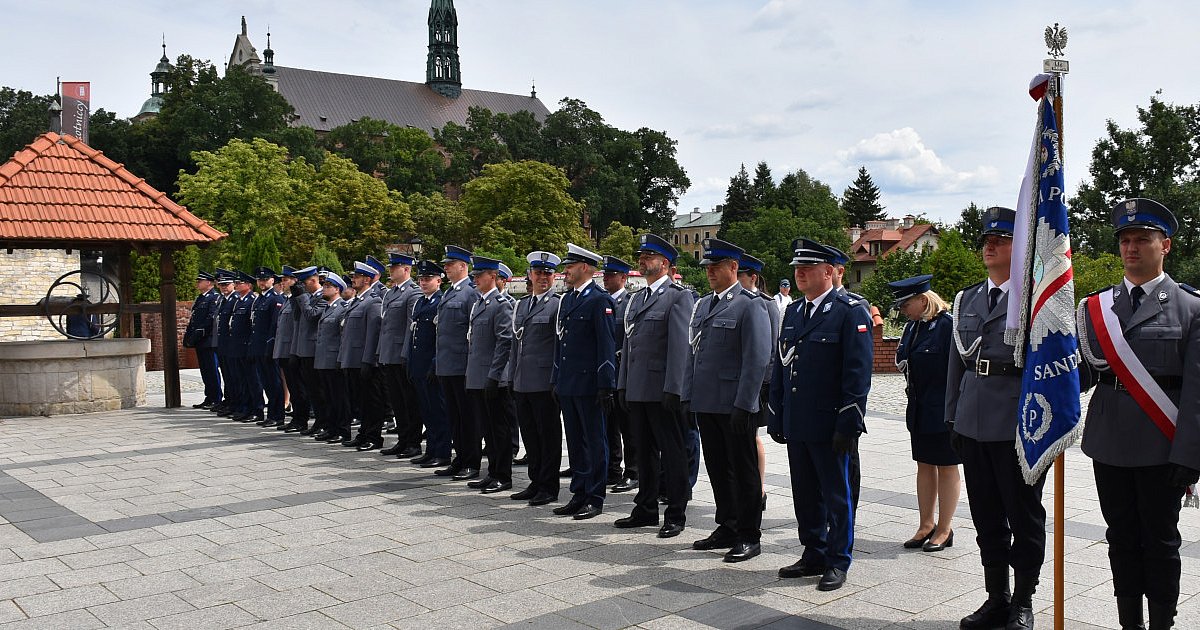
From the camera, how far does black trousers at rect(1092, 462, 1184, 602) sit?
4273mm

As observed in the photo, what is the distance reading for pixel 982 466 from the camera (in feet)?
16.1

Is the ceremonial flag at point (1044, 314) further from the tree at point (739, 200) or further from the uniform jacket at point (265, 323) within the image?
the tree at point (739, 200)

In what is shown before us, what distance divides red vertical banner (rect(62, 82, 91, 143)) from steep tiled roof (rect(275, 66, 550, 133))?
207 ft

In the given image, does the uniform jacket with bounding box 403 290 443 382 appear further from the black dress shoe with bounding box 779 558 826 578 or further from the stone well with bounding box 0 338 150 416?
the stone well with bounding box 0 338 150 416

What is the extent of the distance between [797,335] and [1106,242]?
140 feet

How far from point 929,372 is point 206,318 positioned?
12545 mm

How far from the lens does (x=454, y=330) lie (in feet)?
30.7

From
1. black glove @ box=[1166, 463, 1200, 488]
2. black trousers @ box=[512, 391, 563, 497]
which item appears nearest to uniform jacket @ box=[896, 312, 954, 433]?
black glove @ box=[1166, 463, 1200, 488]

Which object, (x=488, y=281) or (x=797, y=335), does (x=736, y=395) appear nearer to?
(x=797, y=335)

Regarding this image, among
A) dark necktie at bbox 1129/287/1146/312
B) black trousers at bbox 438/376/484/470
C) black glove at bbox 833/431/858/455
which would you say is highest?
dark necktie at bbox 1129/287/1146/312

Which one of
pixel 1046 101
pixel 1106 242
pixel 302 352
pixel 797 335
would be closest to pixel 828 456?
pixel 797 335

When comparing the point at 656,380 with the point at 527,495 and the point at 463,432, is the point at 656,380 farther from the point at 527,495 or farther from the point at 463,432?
the point at 463,432

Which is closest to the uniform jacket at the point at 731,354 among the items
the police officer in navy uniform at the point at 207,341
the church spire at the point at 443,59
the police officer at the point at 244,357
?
the police officer at the point at 244,357

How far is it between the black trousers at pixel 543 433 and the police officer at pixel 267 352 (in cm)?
616
